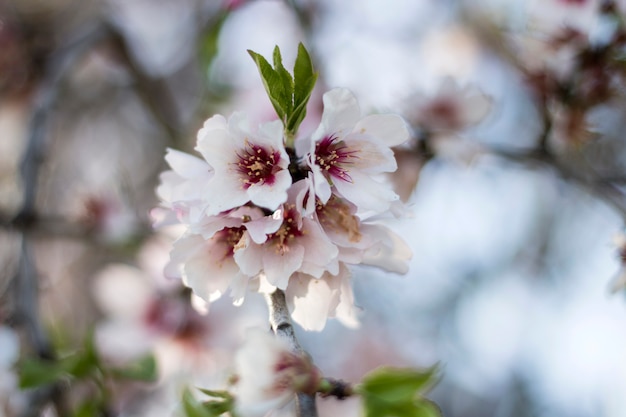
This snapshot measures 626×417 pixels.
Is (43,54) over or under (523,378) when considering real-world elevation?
over

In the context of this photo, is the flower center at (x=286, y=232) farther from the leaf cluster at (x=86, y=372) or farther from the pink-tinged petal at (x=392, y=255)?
the leaf cluster at (x=86, y=372)

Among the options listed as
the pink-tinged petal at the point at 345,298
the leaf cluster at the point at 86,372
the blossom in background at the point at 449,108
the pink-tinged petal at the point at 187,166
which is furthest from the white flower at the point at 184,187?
the blossom in background at the point at 449,108

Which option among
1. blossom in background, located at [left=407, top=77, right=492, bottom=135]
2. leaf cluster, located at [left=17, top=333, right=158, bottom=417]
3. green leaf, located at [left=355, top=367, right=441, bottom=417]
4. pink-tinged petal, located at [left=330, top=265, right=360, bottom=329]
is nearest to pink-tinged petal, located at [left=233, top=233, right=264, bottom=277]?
pink-tinged petal, located at [left=330, top=265, right=360, bottom=329]

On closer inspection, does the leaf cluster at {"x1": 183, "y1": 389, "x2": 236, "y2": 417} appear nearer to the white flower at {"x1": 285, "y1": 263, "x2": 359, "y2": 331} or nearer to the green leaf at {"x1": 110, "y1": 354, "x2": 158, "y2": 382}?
the white flower at {"x1": 285, "y1": 263, "x2": 359, "y2": 331}

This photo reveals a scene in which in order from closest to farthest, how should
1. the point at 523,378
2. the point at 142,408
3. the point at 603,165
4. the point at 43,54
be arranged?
the point at 142,408
the point at 43,54
the point at 603,165
the point at 523,378

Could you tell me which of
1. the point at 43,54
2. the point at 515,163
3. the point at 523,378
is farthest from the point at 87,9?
the point at 523,378

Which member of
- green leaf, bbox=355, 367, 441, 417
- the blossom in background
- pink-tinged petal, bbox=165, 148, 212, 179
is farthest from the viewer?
the blossom in background

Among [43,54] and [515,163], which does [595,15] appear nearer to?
[515,163]
